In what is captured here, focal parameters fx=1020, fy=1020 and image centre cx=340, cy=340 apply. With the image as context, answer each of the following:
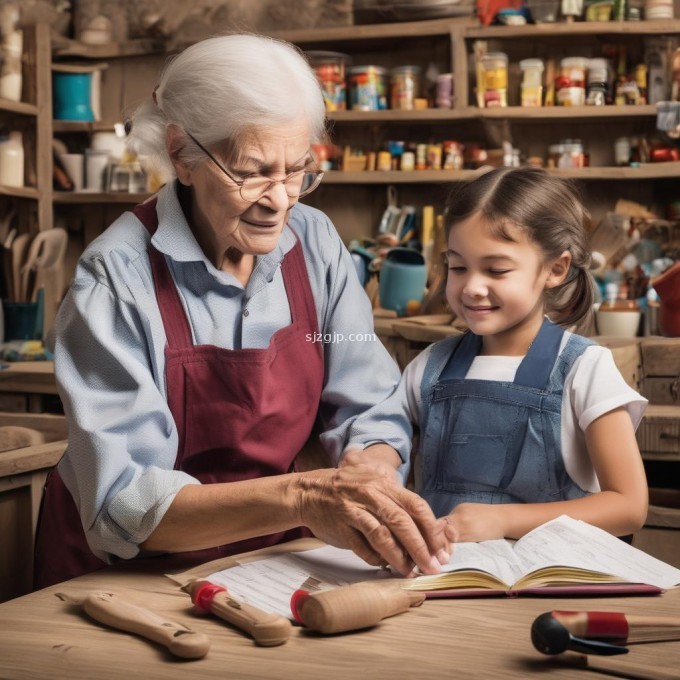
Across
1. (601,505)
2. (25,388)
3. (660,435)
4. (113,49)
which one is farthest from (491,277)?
(113,49)

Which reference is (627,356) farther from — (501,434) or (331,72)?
(331,72)

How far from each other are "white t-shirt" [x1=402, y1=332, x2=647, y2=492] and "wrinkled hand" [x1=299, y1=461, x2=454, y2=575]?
450 millimetres

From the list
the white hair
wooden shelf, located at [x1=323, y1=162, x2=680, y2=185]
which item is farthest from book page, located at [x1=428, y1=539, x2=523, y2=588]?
wooden shelf, located at [x1=323, y1=162, x2=680, y2=185]

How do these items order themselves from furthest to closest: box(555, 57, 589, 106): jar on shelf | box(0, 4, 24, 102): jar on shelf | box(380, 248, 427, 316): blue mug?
box(0, 4, 24, 102): jar on shelf → box(555, 57, 589, 106): jar on shelf → box(380, 248, 427, 316): blue mug

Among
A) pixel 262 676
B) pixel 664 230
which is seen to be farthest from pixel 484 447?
pixel 664 230

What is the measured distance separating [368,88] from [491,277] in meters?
2.71

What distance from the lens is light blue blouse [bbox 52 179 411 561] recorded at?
125 centimetres

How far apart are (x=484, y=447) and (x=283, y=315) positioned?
390 mm

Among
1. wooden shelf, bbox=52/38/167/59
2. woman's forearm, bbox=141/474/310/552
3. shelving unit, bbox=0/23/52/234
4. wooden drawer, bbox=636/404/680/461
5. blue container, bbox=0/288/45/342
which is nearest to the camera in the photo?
woman's forearm, bbox=141/474/310/552

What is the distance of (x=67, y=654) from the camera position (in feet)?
3.16

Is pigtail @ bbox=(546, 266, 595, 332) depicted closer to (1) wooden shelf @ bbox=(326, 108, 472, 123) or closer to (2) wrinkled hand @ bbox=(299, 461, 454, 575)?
(2) wrinkled hand @ bbox=(299, 461, 454, 575)

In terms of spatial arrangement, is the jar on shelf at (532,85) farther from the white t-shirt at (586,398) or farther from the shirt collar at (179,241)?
the shirt collar at (179,241)

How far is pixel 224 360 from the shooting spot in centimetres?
142

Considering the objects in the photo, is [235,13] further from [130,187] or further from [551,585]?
[551,585]
